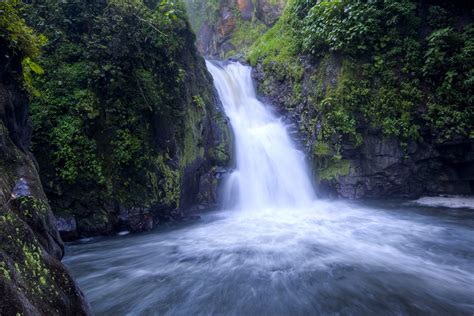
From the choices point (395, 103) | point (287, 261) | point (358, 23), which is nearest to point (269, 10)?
point (358, 23)

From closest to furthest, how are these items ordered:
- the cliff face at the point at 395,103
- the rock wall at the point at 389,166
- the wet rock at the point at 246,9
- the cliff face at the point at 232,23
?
the cliff face at the point at 395,103 < the rock wall at the point at 389,166 < the cliff face at the point at 232,23 < the wet rock at the point at 246,9

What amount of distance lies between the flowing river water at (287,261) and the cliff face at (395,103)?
120 centimetres

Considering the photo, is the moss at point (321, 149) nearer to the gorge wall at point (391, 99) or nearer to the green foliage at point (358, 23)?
the gorge wall at point (391, 99)

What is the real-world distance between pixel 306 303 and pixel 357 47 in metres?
8.28

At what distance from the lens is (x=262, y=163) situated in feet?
33.3

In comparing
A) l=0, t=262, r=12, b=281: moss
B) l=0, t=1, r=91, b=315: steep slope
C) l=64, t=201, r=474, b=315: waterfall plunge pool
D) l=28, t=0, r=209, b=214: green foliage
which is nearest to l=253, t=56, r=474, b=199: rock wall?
l=64, t=201, r=474, b=315: waterfall plunge pool

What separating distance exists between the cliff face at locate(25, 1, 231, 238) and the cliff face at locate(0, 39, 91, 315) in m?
2.52

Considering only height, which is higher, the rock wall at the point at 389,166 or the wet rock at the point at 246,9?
the wet rock at the point at 246,9

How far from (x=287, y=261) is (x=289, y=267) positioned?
24 centimetres

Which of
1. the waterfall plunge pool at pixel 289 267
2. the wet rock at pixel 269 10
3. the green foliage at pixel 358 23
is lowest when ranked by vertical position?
the waterfall plunge pool at pixel 289 267

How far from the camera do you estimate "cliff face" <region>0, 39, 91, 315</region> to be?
1.82m

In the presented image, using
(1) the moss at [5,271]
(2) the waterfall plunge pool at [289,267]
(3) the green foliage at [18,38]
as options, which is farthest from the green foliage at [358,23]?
(1) the moss at [5,271]

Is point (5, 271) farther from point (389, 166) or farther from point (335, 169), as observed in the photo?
point (389, 166)

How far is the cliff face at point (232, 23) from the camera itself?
20.0 metres
